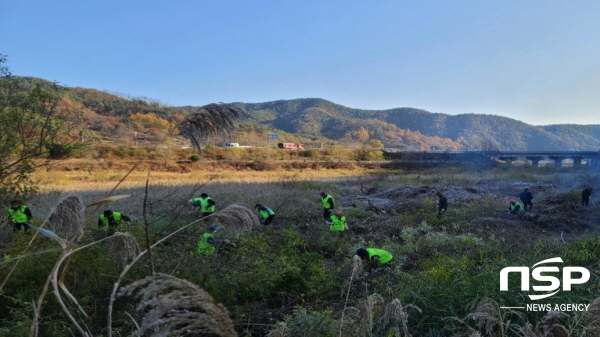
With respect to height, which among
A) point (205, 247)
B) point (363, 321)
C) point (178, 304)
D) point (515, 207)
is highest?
point (178, 304)

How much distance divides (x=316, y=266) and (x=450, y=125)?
14172cm

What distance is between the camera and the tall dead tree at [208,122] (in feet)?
8.59

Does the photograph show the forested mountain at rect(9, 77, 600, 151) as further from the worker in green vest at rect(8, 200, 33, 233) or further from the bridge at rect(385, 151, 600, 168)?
the worker in green vest at rect(8, 200, 33, 233)

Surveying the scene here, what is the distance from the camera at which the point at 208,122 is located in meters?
2.67

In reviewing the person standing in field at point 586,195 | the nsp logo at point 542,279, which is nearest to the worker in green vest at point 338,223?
the nsp logo at point 542,279

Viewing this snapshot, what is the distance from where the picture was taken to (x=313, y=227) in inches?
428

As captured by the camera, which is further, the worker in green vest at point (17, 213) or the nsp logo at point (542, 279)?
the worker in green vest at point (17, 213)

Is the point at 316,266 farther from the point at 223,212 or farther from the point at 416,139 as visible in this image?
the point at 416,139

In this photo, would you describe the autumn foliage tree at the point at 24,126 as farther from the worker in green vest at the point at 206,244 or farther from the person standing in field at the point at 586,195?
the person standing in field at the point at 586,195

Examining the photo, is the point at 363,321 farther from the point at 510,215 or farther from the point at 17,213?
the point at 510,215

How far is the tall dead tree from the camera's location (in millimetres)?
2619

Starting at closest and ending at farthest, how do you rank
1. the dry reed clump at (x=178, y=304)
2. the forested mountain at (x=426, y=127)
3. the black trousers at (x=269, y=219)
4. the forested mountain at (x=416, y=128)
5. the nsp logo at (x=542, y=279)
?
the dry reed clump at (x=178, y=304) → the nsp logo at (x=542, y=279) → the black trousers at (x=269, y=219) → the forested mountain at (x=416, y=128) → the forested mountain at (x=426, y=127)

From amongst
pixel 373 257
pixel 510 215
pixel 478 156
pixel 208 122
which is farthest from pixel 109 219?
pixel 478 156

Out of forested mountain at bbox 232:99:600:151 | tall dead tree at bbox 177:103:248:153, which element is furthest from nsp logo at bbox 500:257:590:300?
forested mountain at bbox 232:99:600:151
